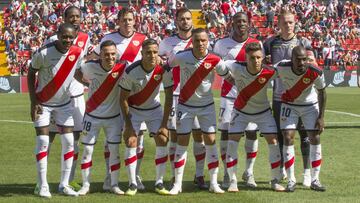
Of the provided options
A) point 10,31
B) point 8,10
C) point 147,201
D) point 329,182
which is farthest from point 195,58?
point 8,10

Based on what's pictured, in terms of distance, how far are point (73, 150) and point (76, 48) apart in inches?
57.9

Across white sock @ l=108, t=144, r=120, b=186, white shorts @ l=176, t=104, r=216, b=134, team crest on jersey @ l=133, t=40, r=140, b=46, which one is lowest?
white sock @ l=108, t=144, r=120, b=186

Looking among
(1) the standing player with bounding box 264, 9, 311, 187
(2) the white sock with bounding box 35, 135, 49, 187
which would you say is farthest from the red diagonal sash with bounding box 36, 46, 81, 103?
(1) the standing player with bounding box 264, 9, 311, 187

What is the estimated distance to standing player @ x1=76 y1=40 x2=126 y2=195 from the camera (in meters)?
10.5

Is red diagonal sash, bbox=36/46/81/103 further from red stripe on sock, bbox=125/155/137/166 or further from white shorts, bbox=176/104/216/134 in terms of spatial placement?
white shorts, bbox=176/104/216/134

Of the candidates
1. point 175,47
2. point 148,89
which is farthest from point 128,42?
point 148,89

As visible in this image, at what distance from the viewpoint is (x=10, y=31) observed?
4319 centimetres

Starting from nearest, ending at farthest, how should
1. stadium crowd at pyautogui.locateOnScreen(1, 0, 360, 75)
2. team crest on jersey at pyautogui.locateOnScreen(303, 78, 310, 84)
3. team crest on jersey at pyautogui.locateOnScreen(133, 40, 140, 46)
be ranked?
1. team crest on jersey at pyautogui.locateOnScreen(303, 78, 310, 84)
2. team crest on jersey at pyautogui.locateOnScreen(133, 40, 140, 46)
3. stadium crowd at pyautogui.locateOnScreen(1, 0, 360, 75)

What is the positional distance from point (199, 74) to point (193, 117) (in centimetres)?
63

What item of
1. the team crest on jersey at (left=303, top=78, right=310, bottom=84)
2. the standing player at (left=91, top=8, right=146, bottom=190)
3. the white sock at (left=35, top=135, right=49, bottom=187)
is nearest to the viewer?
the white sock at (left=35, top=135, right=49, bottom=187)

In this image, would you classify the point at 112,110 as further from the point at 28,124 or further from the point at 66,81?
the point at 28,124

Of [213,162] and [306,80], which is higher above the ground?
[306,80]

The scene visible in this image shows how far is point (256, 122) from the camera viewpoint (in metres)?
10.7

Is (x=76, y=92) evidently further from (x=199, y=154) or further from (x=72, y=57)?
(x=199, y=154)
